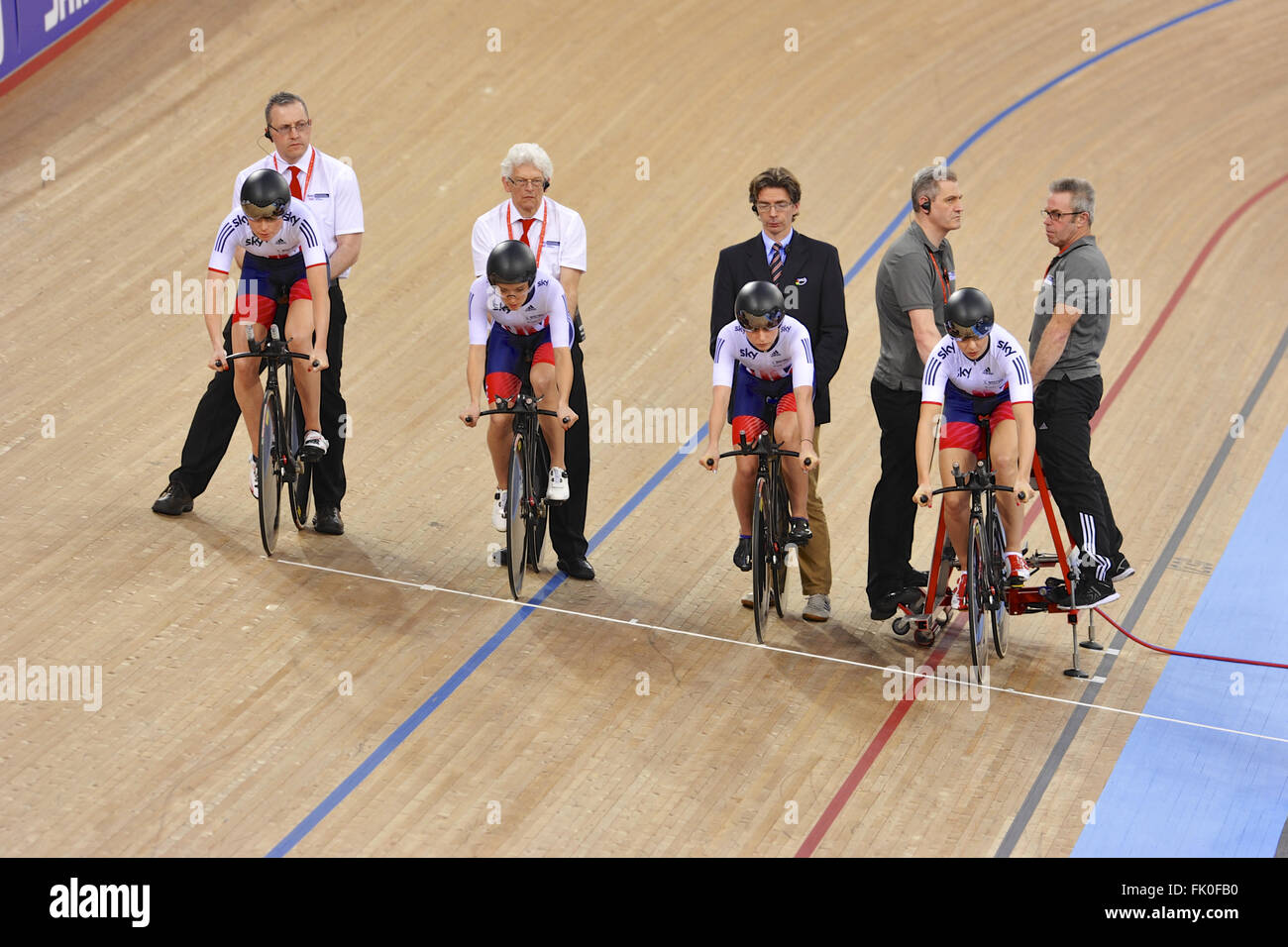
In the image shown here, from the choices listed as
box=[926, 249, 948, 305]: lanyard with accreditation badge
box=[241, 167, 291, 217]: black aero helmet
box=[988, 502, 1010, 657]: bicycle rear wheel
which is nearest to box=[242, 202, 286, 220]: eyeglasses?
box=[241, 167, 291, 217]: black aero helmet

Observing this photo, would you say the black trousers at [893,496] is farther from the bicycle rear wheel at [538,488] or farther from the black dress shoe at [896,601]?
the bicycle rear wheel at [538,488]

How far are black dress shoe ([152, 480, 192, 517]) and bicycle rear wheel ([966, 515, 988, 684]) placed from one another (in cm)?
271

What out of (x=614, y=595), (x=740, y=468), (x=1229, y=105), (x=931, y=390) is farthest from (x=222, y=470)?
(x=1229, y=105)

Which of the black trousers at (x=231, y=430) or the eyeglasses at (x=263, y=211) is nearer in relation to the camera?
the eyeglasses at (x=263, y=211)

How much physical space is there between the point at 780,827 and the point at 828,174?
4590mm

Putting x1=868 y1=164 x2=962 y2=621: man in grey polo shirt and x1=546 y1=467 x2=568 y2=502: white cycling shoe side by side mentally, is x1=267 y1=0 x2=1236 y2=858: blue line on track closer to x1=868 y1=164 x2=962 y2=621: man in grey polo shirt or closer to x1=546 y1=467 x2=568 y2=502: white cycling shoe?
x1=546 y1=467 x2=568 y2=502: white cycling shoe

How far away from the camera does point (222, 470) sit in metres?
5.54

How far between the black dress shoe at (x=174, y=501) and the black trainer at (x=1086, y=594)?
9.72 feet

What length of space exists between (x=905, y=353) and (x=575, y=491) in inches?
47.2

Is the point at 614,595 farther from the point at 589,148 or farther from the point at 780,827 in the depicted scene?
the point at 589,148

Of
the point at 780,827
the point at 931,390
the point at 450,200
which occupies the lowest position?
the point at 780,827

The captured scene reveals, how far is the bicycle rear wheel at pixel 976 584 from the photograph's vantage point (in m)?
4.17

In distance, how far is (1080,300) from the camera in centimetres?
430

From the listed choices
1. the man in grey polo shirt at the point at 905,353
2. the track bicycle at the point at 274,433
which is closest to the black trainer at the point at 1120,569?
the man in grey polo shirt at the point at 905,353
